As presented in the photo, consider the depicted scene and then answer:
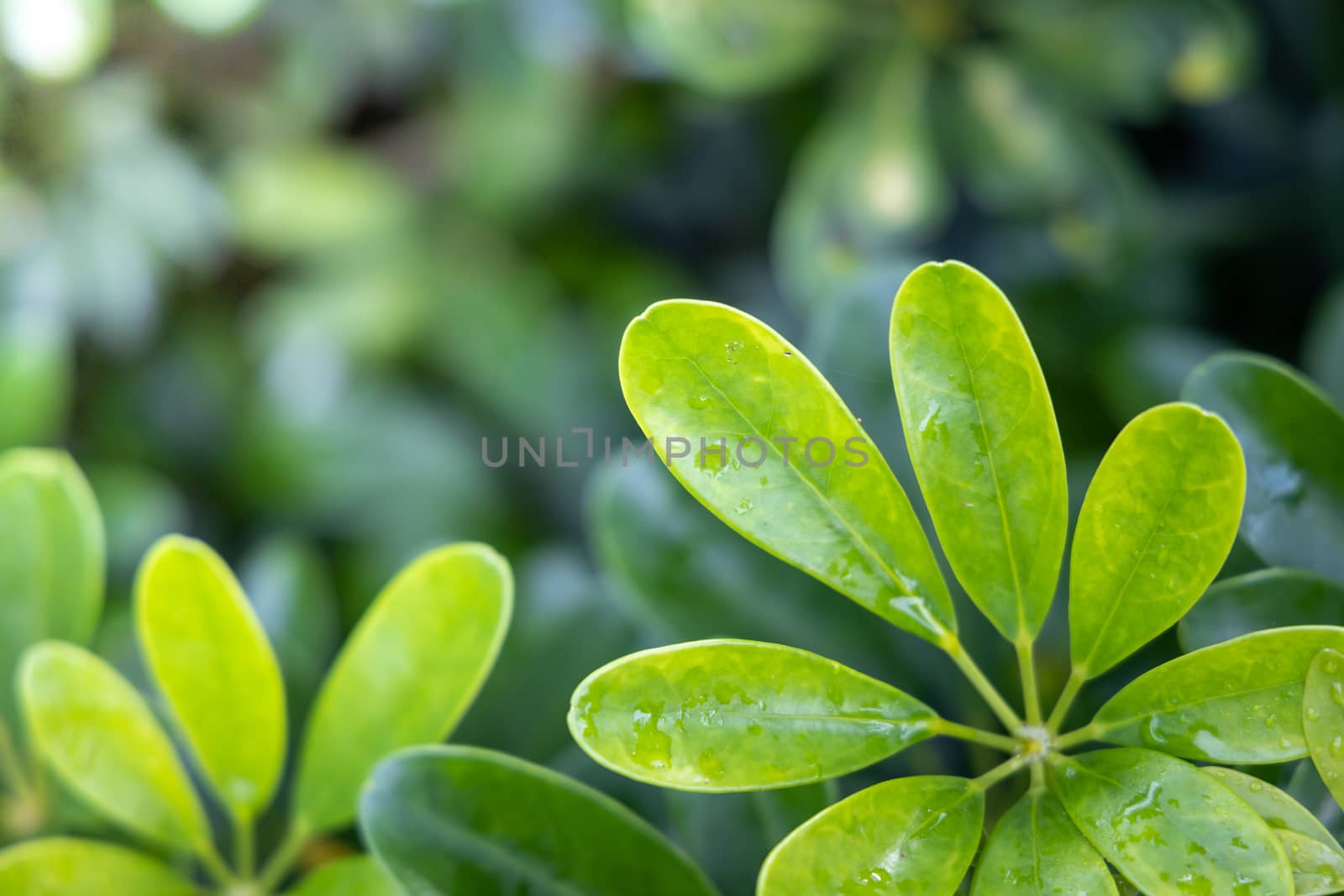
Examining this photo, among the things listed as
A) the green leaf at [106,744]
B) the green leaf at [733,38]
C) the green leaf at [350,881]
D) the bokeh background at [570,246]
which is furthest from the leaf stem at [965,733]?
the green leaf at [733,38]

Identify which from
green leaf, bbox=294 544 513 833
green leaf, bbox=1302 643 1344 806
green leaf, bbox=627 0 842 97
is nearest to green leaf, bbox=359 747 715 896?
green leaf, bbox=294 544 513 833

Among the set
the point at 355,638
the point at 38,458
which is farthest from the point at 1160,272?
the point at 38,458

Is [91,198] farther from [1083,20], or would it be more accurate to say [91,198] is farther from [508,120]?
[1083,20]

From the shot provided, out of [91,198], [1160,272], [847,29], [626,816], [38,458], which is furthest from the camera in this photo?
[91,198]

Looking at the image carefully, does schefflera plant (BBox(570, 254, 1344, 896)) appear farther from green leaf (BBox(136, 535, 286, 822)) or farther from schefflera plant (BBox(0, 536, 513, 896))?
green leaf (BBox(136, 535, 286, 822))

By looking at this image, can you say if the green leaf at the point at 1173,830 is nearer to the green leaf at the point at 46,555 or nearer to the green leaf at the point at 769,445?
the green leaf at the point at 769,445
